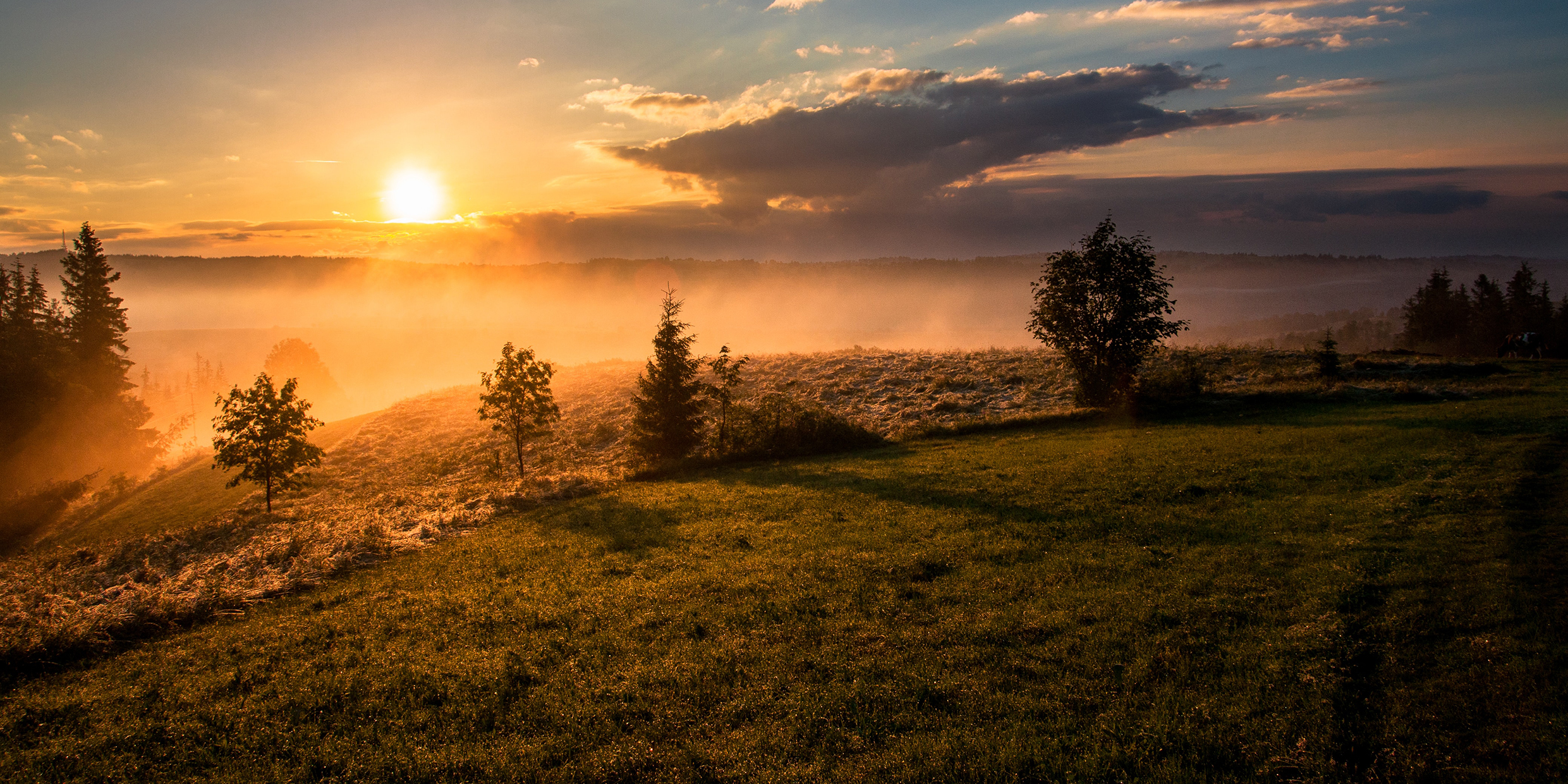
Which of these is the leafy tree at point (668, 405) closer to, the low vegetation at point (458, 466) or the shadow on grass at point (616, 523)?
the low vegetation at point (458, 466)

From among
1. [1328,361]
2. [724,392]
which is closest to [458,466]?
[724,392]

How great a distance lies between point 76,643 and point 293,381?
78.9 ft

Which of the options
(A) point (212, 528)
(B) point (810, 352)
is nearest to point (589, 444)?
(A) point (212, 528)

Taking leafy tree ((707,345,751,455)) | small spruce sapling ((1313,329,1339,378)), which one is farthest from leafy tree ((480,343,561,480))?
small spruce sapling ((1313,329,1339,378))

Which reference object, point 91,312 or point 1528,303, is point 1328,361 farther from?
point 91,312

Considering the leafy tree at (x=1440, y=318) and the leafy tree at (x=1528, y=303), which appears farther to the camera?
the leafy tree at (x=1440, y=318)

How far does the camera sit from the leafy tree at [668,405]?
35625 millimetres

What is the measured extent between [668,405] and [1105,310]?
2516 centimetres

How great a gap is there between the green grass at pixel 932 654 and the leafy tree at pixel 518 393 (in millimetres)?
16588

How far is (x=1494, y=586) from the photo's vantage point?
440 inches

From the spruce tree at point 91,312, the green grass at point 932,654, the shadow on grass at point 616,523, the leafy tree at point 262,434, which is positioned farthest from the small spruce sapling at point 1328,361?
the spruce tree at point 91,312

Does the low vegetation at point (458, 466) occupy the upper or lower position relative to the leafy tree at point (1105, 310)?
lower

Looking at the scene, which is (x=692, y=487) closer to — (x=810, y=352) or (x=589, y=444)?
(x=589, y=444)

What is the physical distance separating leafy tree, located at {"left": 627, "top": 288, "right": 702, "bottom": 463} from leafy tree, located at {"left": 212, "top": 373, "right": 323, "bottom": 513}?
662 inches
